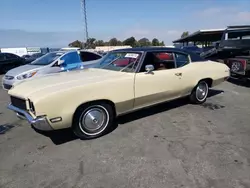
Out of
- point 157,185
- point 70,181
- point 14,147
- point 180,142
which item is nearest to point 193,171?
point 157,185

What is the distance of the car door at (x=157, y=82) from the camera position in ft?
14.6

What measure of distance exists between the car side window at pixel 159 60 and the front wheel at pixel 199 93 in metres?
1.08

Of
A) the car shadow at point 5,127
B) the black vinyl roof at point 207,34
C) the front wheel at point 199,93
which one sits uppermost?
the black vinyl roof at point 207,34

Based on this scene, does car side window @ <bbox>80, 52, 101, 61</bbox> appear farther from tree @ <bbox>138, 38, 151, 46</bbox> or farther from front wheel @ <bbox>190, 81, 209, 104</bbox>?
tree @ <bbox>138, 38, 151, 46</bbox>

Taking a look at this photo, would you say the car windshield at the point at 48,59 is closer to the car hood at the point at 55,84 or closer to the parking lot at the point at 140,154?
the parking lot at the point at 140,154

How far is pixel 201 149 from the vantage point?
3.53m

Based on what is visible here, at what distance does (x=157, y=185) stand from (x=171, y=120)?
2309mm

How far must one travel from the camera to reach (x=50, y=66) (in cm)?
788

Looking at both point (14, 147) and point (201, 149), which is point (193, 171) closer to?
point (201, 149)

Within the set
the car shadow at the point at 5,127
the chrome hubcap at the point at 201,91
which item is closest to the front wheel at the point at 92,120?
the car shadow at the point at 5,127

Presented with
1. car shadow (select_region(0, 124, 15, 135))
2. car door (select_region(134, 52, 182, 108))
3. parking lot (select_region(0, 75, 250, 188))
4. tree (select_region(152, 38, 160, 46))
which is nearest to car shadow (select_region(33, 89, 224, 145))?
parking lot (select_region(0, 75, 250, 188))

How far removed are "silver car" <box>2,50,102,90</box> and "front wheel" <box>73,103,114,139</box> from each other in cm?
431

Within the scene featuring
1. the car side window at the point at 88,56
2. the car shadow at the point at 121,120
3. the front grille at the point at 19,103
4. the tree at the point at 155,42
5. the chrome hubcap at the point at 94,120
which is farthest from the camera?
the tree at the point at 155,42

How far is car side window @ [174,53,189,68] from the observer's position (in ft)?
17.3
